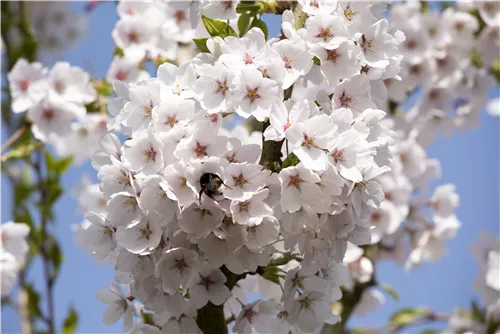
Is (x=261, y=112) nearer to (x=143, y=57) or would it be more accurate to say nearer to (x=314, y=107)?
(x=314, y=107)

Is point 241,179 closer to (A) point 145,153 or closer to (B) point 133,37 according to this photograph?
(A) point 145,153

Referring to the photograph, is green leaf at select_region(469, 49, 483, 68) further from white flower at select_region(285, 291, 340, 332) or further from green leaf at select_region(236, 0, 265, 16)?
white flower at select_region(285, 291, 340, 332)

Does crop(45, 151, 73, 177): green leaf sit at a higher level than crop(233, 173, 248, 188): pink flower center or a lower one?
lower

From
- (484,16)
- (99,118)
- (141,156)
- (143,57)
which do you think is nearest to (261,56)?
(141,156)

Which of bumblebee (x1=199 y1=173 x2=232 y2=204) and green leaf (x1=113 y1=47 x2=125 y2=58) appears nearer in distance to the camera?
bumblebee (x1=199 y1=173 x2=232 y2=204)

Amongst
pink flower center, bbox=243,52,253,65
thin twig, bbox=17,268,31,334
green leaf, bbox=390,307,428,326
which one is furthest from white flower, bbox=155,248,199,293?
green leaf, bbox=390,307,428,326

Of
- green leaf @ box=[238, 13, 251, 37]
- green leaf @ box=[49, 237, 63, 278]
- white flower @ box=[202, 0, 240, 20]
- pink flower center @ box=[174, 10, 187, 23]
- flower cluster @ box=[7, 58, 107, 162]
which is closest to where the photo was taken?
white flower @ box=[202, 0, 240, 20]

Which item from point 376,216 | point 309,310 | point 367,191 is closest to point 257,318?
point 309,310

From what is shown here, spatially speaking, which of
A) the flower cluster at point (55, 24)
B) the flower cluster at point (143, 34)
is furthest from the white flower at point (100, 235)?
the flower cluster at point (55, 24)
